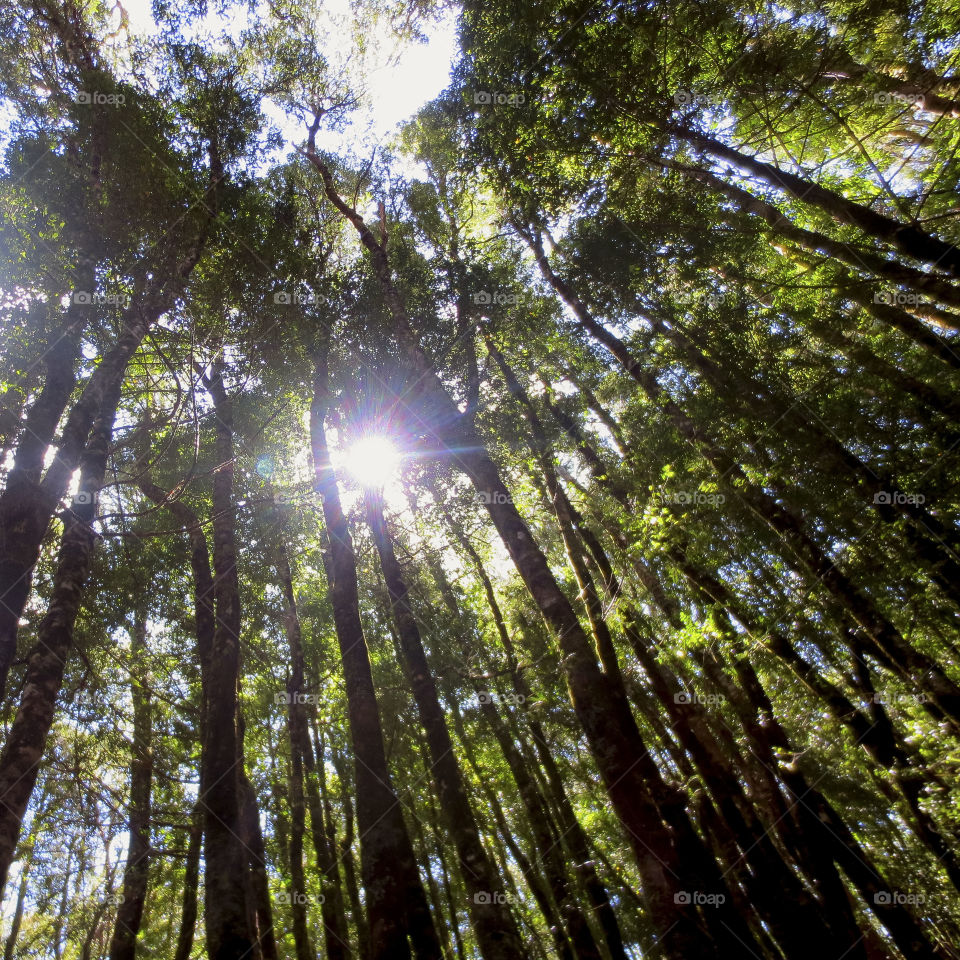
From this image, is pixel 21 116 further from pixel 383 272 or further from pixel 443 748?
pixel 443 748

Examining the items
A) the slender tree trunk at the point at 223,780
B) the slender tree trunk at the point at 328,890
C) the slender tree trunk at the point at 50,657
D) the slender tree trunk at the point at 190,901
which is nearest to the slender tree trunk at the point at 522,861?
the slender tree trunk at the point at 328,890

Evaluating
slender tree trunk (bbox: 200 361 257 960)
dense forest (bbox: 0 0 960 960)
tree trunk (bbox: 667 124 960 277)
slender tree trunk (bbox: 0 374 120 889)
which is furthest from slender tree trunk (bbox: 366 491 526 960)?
tree trunk (bbox: 667 124 960 277)

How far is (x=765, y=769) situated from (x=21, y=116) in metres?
18.0

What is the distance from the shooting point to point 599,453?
1611 cm

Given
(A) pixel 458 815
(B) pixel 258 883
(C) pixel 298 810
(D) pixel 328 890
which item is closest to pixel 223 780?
(A) pixel 458 815

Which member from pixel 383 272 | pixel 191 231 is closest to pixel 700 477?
pixel 383 272

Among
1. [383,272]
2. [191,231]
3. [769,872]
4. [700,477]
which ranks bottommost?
[769,872]

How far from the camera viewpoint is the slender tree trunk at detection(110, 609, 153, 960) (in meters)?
10.3

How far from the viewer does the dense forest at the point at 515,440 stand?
7504mm

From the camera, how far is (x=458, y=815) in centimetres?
833

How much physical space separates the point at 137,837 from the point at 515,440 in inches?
460

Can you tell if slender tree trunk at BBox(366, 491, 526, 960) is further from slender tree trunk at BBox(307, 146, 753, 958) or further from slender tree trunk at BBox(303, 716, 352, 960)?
slender tree trunk at BBox(303, 716, 352, 960)

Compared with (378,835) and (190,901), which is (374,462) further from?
(190,901)

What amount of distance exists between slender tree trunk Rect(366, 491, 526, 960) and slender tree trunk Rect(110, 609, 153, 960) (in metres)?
4.47
